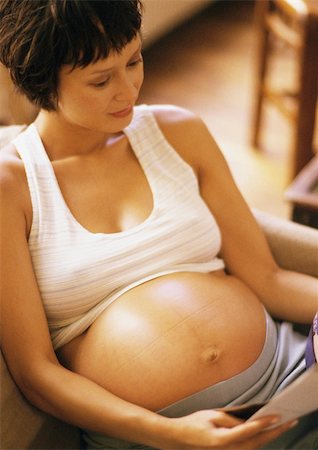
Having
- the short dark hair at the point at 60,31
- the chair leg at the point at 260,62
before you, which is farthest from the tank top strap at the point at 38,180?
the chair leg at the point at 260,62

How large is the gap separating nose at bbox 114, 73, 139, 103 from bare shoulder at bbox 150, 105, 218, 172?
183 mm

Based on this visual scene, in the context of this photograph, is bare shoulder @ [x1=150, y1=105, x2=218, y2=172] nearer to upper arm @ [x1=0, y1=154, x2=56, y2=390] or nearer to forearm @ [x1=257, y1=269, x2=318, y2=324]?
forearm @ [x1=257, y1=269, x2=318, y2=324]

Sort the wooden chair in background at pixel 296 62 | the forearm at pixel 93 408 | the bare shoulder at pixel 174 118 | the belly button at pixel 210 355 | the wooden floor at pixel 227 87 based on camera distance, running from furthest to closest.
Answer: the wooden floor at pixel 227 87
the wooden chair in background at pixel 296 62
the bare shoulder at pixel 174 118
the belly button at pixel 210 355
the forearm at pixel 93 408

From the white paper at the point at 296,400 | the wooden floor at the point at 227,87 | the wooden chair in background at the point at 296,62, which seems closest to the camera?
the white paper at the point at 296,400

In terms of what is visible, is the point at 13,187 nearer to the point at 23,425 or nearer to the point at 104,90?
the point at 104,90

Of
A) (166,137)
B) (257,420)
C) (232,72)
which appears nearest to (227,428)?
(257,420)

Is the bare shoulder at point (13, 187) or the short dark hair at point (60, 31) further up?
the short dark hair at point (60, 31)

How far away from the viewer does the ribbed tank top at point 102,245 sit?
112 centimetres

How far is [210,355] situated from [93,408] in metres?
0.22

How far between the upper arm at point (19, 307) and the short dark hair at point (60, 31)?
0.70ft

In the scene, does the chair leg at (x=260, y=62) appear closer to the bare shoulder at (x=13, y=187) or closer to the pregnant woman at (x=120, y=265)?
the pregnant woman at (x=120, y=265)

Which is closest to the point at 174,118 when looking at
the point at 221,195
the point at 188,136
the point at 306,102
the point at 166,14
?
the point at 188,136

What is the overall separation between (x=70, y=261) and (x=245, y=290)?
14.2 inches

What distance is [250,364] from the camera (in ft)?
3.77
